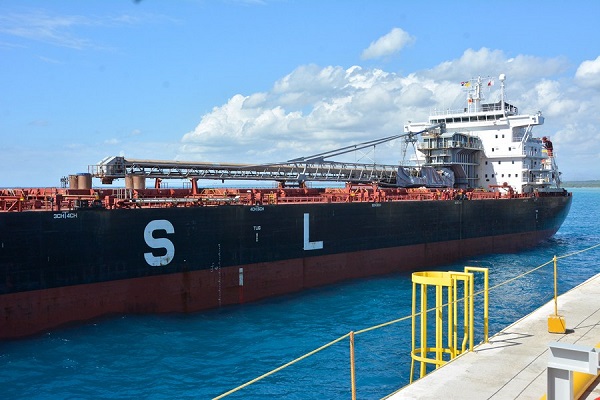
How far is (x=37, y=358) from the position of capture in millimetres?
13570

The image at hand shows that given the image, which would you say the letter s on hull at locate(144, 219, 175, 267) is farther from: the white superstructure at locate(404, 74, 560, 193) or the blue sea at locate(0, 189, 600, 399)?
the white superstructure at locate(404, 74, 560, 193)

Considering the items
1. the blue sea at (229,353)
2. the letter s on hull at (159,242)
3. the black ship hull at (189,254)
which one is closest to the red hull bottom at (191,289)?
the black ship hull at (189,254)

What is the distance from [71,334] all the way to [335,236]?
11999mm

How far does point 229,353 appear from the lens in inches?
564

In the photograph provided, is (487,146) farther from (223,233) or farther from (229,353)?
(229,353)

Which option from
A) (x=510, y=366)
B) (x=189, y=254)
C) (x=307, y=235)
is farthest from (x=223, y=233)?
(x=510, y=366)

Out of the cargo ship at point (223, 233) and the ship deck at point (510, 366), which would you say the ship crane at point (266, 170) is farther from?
the ship deck at point (510, 366)

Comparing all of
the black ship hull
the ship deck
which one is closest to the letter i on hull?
the black ship hull

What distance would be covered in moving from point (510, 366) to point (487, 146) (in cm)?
3517

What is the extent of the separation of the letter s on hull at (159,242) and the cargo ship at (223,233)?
3 cm

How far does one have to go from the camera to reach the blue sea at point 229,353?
12.1 m

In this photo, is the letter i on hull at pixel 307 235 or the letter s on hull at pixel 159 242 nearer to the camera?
the letter s on hull at pixel 159 242

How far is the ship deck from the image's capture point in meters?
7.51

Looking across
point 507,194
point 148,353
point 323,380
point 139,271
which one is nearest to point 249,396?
point 323,380
